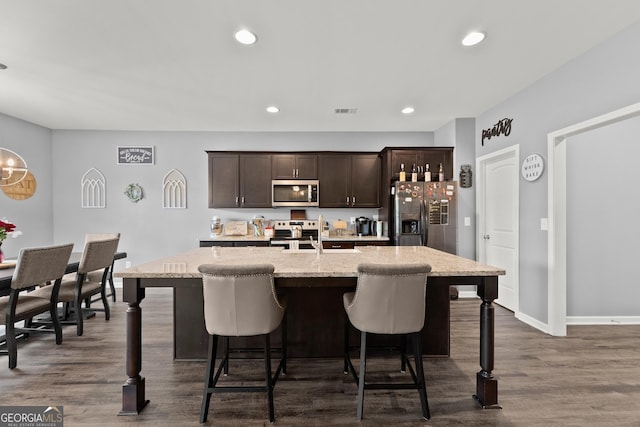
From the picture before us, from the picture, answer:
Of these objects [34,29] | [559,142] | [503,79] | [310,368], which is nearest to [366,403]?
[310,368]

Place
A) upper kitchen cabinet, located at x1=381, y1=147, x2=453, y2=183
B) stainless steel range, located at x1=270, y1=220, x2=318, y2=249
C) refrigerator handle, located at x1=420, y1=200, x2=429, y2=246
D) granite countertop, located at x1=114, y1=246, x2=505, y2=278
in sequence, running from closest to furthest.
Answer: granite countertop, located at x1=114, y1=246, x2=505, y2=278, refrigerator handle, located at x1=420, y1=200, x2=429, y2=246, upper kitchen cabinet, located at x1=381, y1=147, x2=453, y2=183, stainless steel range, located at x1=270, y1=220, x2=318, y2=249

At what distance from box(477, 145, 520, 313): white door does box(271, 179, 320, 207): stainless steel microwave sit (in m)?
2.56

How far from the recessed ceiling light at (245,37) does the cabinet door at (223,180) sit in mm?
2630

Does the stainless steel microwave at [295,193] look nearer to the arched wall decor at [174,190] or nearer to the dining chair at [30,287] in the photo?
the arched wall decor at [174,190]

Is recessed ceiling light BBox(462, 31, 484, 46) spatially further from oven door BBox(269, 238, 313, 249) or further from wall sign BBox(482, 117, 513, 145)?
oven door BBox(269, 238, 313, 249)

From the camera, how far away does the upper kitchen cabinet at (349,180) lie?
199 inches

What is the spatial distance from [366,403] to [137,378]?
150 centimetres

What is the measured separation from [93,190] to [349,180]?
4.43 meters

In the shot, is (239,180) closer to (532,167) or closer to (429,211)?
(429,211)

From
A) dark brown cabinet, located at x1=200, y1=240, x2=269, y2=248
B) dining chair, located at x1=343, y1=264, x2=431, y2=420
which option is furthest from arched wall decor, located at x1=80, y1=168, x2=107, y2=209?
dining chair, located at x1=343, y1=264, x2=431, y2=420

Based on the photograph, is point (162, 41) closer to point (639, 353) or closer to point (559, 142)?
point (559, 142)

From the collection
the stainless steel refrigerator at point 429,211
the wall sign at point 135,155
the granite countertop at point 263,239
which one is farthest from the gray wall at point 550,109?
the wall sign at point 135,155

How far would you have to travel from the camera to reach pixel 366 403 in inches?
78.1

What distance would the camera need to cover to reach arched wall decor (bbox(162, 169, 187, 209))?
521 centimetres
